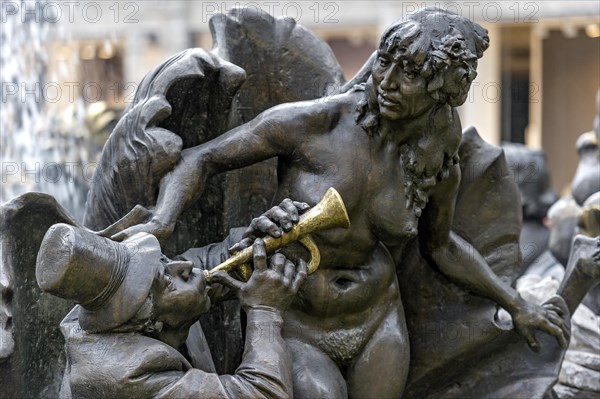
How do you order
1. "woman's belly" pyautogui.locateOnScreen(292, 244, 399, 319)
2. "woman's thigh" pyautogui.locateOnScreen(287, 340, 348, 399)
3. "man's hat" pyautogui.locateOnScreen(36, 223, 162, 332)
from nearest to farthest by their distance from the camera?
"man's hat" pyautogui.locateOnScreen(36, 223, 162, 332) < "woman's thigh" pyautogui.locateOnScreen(287, 340, 348, 399) < "woman's belly" pyautogui.locateOnScreen(292, 244, 399, 319)

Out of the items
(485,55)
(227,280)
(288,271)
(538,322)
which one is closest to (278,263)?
(288,271)

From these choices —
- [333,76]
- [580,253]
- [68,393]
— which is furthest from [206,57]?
[580,253]

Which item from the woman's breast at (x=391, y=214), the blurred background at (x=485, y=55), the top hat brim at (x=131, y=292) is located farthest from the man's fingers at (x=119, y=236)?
the blurred background at (x=485, y=55)

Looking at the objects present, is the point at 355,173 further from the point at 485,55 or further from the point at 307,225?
the point at 485,55

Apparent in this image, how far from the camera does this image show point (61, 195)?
8133mm

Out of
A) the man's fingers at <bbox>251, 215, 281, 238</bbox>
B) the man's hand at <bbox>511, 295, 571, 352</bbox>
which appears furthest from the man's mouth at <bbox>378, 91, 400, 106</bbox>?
the man's hand at <bbox>511, 295, 571, 352</bbox>

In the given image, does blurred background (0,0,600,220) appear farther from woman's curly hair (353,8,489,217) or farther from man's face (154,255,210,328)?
man's face (154,255,210,328)

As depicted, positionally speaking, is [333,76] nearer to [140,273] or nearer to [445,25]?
[445,25]

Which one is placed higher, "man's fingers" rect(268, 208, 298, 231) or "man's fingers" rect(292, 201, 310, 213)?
"man's fingers" rect(292, 201, 310, 213)

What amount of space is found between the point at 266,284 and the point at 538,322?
103cm

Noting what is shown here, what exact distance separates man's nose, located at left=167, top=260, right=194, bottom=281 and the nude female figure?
0.57 ft

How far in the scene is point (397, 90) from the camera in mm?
3354

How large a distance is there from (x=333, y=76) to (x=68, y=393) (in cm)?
141

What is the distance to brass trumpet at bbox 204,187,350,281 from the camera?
10.8 feet
